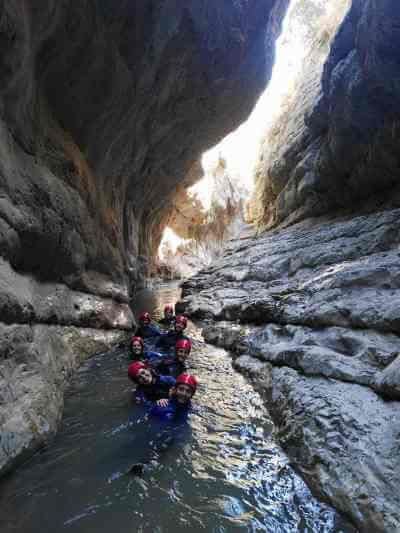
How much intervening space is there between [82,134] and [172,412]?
9562 millimetres

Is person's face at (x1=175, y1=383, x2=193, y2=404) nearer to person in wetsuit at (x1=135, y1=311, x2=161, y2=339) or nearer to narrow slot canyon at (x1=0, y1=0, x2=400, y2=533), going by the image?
narrow slot canyon at (x1=0, y1=0, x2=400, y2=533)

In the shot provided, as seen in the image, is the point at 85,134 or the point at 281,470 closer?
the point at 281,470

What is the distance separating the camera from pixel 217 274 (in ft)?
61.0

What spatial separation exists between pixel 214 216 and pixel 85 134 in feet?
134

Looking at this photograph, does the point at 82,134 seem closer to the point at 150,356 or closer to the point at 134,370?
the point at 150,356

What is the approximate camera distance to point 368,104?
960 cm

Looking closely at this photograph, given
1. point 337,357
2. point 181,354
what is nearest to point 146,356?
point 181,354

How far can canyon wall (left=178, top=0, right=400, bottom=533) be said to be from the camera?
3693 millimetres

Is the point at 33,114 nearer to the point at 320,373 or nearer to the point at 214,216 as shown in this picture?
the point at 320,373

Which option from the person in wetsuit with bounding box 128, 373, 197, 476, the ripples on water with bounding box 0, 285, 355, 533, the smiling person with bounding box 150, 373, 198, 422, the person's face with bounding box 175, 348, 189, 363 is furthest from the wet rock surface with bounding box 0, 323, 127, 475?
the person's face with bounding box 175, 348, 189, 363

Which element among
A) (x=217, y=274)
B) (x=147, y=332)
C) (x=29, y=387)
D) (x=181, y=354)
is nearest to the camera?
(x=29, y=387)

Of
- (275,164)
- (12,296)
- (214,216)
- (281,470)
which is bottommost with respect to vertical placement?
(281,470)

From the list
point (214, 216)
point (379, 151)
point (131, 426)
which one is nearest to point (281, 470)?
point (131, 426)

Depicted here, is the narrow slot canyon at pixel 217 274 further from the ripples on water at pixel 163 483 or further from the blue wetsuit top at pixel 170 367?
the blue wetsuit top at pixel 170 367
